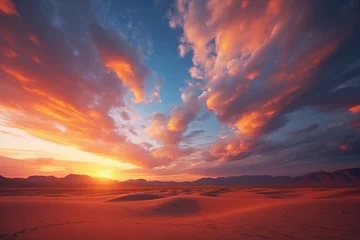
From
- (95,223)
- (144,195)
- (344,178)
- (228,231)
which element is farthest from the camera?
(344,178)

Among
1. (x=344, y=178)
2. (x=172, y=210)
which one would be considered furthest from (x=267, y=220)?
(x=344, y=178)

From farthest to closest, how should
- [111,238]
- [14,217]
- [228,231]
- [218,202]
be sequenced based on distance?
[218,202] → [14,217] → [228,231] → [111,238]

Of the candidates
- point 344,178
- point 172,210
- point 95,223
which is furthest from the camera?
point 344,178

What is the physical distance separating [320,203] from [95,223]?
17.0 m

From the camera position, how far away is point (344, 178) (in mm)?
175500

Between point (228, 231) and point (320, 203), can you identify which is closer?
point (228, 231)

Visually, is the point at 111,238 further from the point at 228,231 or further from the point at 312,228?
the point at 312,228

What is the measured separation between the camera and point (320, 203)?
54.5ft

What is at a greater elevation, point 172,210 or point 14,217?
point 172,210

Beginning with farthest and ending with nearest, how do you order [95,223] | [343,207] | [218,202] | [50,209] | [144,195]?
[144,195], [218,202], [50,209], [343,207], [95,223]

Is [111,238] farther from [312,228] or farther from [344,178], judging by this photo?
[344,178]

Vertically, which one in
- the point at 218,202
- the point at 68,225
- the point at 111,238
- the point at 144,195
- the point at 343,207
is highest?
the point at 144,195

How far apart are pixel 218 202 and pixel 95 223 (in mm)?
13621

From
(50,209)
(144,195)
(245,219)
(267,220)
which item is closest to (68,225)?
(50,209)
